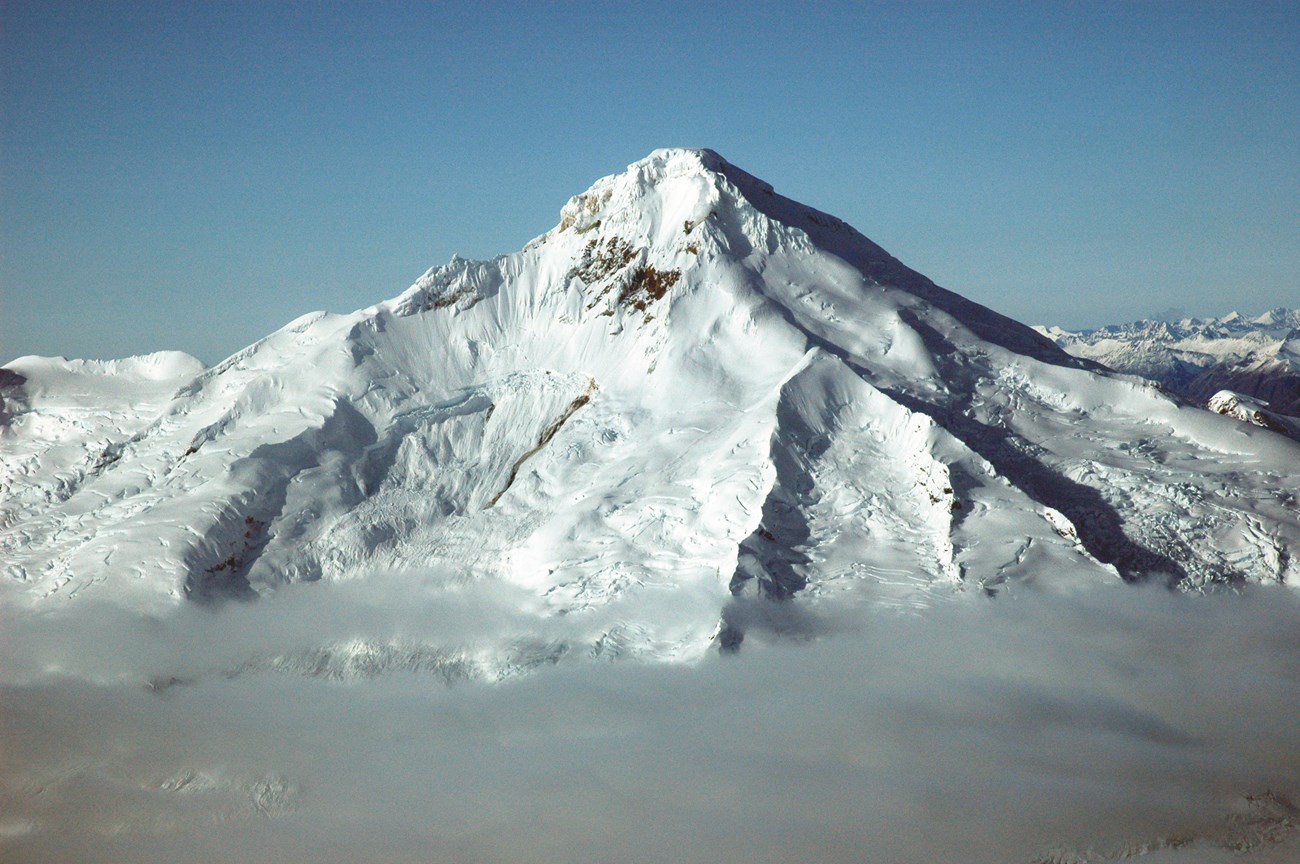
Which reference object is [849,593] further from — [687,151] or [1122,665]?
[687,151]

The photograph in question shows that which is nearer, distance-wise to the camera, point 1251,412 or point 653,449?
point 653,449

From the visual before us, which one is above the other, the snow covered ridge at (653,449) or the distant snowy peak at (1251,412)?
the distant snowy peak at (1251,412)

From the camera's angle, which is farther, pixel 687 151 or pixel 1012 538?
pixel 687 151

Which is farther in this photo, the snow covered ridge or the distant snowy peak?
the distant snowy peak

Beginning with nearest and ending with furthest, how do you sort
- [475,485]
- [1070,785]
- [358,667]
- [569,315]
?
[1070,785], [358,667], [475,485], [569,315]

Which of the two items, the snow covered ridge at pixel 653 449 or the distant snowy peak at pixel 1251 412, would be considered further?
the distant snowy peak at pixel 1251 412

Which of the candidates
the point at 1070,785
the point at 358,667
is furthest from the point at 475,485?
the point at 1070,785

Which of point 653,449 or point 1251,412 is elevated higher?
point 1251,412

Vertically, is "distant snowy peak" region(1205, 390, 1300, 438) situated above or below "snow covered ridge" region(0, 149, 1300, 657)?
above
